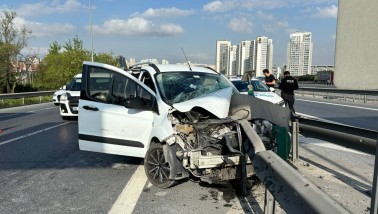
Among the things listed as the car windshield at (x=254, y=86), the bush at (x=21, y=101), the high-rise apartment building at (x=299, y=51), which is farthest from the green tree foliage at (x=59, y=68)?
the car windshield at (x=254, y=86)

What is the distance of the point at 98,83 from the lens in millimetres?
6309

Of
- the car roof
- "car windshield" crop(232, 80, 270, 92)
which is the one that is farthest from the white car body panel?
"car windshield" crop(232, 80, 270, 92)

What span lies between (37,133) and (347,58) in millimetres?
10299

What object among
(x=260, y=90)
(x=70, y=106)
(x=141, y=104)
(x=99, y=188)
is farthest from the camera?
(x=260, y=90)

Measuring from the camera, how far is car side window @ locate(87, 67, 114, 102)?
6.16 meters

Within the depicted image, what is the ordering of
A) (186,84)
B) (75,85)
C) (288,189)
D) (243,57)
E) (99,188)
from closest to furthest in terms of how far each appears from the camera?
(288,189)
(99,188)
(186,84)
(75,85)
(243,57)

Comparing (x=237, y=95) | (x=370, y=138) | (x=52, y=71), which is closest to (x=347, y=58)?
(x=370, y=138)

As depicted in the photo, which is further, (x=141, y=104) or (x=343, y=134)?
(x=141, y=104)

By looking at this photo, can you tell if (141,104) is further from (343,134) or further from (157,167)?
(343,134)

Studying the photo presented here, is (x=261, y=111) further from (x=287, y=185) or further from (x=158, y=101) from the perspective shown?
(x=287, y=185)

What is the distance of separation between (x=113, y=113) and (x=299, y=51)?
49521 millimetres

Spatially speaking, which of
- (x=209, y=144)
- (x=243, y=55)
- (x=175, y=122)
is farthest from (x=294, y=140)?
(x=243, y=55)

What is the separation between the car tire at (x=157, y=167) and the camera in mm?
5199

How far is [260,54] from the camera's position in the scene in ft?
109
